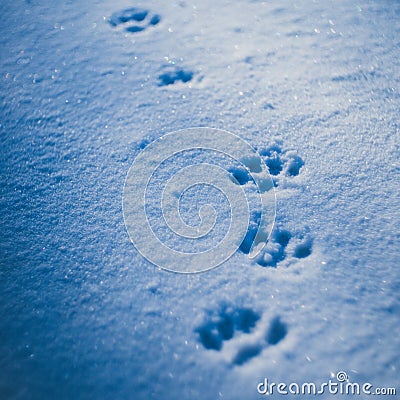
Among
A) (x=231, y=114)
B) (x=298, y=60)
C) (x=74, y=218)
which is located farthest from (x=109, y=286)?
(x=298, y=60)

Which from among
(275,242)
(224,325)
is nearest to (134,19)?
(275,242)

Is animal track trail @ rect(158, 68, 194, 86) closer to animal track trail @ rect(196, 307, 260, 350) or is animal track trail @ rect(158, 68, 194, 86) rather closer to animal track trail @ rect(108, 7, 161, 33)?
animal track trail @ rect(108, 7, 161, 33)

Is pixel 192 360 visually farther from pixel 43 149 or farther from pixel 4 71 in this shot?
pixel 4 71

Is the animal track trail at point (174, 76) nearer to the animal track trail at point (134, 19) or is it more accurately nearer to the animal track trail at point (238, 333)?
the animal track trail at point (134, 19)

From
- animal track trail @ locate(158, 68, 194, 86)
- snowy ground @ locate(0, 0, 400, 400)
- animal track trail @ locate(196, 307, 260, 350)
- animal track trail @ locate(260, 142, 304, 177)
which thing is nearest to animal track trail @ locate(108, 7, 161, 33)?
snowy ground @ locate(0, 0, 400, 400)

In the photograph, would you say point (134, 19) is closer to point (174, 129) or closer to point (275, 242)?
point (174, 129)

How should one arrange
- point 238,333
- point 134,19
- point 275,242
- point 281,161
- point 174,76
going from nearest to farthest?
point 238,333, point 275,242, point 281,161, point 174,76, point 134,19
